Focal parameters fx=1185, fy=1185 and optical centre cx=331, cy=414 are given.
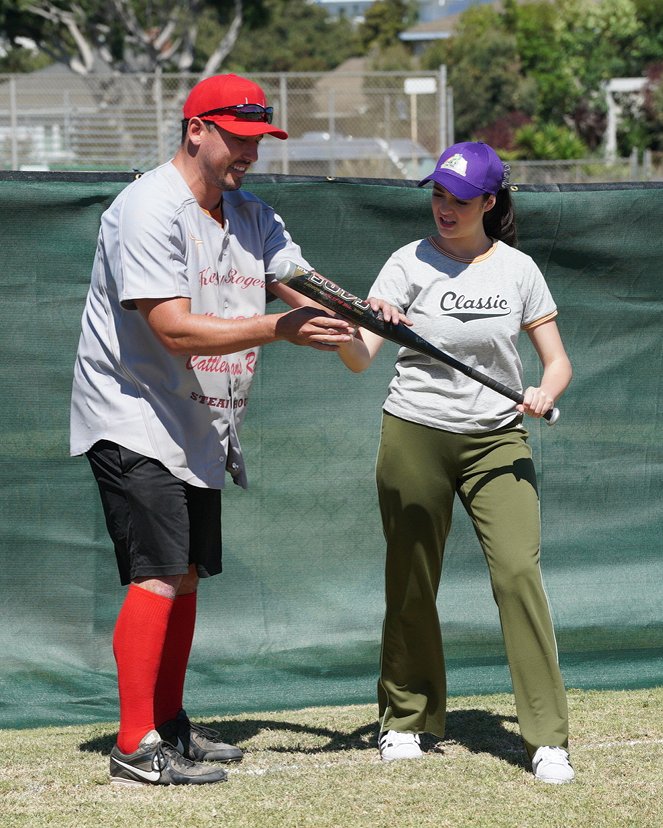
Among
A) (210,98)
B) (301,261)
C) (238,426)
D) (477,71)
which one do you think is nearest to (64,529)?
(238,426)

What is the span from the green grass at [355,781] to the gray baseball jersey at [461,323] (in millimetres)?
1092

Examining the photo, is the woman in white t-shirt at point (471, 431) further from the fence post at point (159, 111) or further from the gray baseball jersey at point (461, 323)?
the fence post at point (159, 111)

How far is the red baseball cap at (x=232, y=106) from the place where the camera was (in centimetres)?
331

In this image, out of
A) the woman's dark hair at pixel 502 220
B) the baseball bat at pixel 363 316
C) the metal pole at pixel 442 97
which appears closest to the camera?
the baseball bat at pixel 363 316

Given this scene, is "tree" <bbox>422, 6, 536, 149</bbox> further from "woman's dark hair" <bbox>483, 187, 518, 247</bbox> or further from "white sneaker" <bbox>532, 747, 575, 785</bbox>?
"white sneaker" <bbox>532, 747, 575, 785</bbox>

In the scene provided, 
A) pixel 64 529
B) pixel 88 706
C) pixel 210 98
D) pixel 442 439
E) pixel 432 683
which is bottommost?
pixel 88 706

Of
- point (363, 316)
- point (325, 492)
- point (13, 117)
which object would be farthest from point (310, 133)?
point (363, 316)

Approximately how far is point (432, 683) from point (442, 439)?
83 centimetres

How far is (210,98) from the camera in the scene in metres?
3.34

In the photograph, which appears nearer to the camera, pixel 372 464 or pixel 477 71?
pixel 372 464

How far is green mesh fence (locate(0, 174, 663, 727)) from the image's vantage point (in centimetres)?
440

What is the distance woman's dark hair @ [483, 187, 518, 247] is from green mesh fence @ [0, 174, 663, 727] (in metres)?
0.75

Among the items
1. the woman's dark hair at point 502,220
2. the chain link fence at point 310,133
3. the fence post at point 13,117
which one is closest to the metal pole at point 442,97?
the chain link fence at point 310,133

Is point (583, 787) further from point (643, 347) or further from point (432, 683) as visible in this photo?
point (643, 347)
